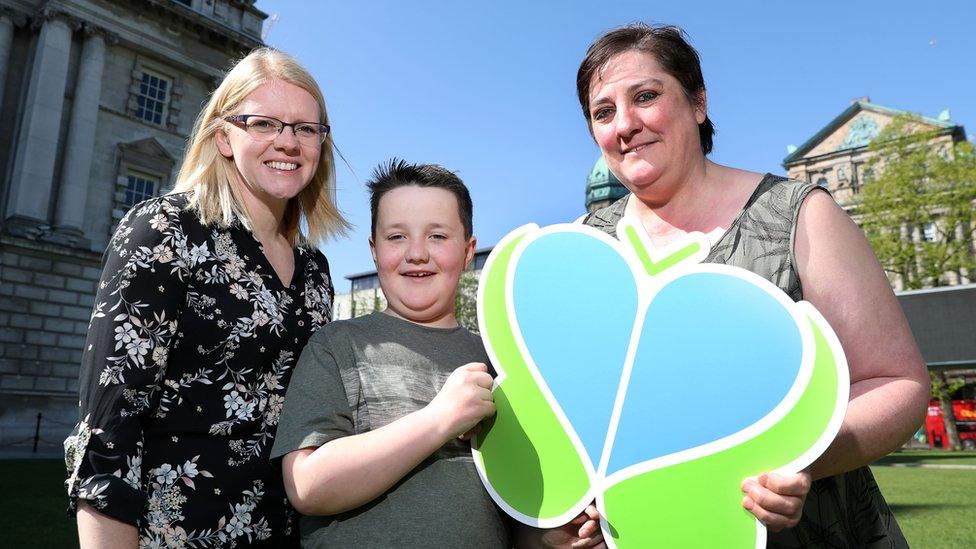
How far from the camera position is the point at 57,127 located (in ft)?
66.6

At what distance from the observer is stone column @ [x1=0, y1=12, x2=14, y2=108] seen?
20266 millimetres

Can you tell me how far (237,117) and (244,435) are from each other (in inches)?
43.8

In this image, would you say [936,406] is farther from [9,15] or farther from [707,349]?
[9,15]

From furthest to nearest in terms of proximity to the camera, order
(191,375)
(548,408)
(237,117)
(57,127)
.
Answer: (57,127) → (237,117) → (191,375) → (548,408)

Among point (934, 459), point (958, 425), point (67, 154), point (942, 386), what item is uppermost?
point (67, 154)

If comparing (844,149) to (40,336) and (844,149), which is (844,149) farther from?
(40,336)

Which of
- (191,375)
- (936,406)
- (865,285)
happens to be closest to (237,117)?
(191,375)

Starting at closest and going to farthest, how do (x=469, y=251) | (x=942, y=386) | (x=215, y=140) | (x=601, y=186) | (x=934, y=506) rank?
(x=469, y=251) < (x=215, y=140) < (x=934, y=506) < (x=942, y=386) < (x=601, y=186)

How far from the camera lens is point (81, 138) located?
20.7 meters

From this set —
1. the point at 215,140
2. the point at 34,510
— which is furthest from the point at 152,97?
the point at 215,140

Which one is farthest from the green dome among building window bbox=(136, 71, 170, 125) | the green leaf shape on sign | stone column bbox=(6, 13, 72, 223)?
the green leaf shape on sign

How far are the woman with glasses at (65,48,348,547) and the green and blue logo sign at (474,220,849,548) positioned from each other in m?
0.77

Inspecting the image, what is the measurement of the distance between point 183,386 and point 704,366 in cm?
154

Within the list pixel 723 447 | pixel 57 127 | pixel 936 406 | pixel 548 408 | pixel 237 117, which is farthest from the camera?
pixel 936 406
